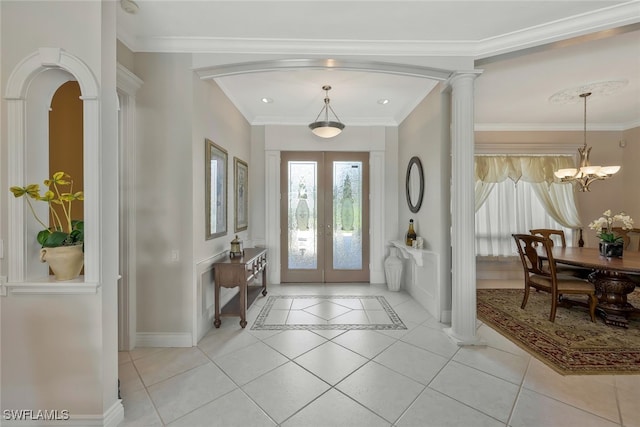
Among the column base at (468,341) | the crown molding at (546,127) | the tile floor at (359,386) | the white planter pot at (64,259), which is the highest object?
the crown molding at (546,127)

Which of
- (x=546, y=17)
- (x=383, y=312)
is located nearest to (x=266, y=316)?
(x=383, y=312)

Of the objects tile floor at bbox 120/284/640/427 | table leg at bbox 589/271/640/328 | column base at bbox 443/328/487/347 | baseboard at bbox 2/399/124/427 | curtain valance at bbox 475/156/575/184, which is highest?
curtain valance at bbox 475/156/575/184

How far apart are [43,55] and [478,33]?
333 centimetres

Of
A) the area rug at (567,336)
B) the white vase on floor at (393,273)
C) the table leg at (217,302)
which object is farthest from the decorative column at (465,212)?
the table leg at (217,302)

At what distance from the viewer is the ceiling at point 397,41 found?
85.5 inches

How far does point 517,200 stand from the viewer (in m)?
5.07

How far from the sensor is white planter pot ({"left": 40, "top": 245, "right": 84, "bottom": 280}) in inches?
62.4

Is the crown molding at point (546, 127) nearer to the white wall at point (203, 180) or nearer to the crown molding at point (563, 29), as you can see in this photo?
the crown molding at point (563, 29)

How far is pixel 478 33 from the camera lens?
8.20 ft

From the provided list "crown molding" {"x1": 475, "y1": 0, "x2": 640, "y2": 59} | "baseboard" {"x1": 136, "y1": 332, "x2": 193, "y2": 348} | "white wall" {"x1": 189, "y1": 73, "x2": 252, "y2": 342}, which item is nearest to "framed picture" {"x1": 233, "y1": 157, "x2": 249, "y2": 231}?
"white wall" {"x1": 189, "y1": 73, "x2": 252, "y2": 342}

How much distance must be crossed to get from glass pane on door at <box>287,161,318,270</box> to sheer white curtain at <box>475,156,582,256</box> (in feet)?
10.1

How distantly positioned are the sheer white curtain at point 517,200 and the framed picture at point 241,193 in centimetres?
419

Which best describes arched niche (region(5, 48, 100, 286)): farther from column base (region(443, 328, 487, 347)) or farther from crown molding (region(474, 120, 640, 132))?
crown molding (region(474, 120, 640, 132))

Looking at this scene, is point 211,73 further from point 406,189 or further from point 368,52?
point 406,189
